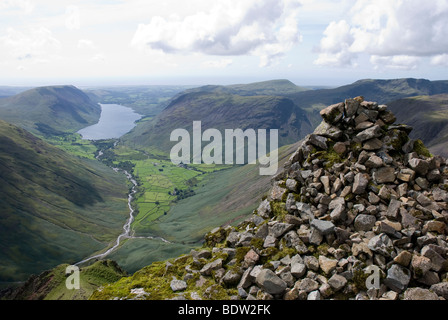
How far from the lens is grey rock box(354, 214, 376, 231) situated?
21.3 metres

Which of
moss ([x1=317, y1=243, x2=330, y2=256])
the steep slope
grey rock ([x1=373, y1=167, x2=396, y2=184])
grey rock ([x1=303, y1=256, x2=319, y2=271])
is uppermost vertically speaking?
grey rock ([x1=373, y1=167, x2=396, y2=184])

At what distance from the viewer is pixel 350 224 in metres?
22.0

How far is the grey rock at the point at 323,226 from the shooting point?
2166 cm

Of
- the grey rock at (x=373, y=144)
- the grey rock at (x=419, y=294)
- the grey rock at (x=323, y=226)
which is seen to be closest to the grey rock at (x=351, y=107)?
the grey rock at (x=373, y=144)

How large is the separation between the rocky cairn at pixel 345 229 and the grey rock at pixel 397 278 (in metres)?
0.06

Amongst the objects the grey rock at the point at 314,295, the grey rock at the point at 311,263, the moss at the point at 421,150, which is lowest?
the grey rock at the point at 314,295

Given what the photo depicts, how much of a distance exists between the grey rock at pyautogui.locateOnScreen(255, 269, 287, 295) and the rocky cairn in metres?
0.07

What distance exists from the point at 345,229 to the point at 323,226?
1.65 m

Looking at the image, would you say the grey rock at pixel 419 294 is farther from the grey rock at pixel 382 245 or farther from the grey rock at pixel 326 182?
the grey rock at pixel 326 182

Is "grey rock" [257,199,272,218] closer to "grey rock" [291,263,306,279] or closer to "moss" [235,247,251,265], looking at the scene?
"moss" [235,247,251,265]

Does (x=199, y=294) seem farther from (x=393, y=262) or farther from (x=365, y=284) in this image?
(x=393, y=262)

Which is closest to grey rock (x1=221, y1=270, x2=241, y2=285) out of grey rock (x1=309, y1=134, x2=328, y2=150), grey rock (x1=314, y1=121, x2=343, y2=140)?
grey rock (x1=309, y1=134, x2=328, y2=150)
